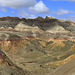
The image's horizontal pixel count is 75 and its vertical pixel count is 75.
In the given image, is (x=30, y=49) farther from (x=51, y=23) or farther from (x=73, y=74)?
(x=51, y=23)

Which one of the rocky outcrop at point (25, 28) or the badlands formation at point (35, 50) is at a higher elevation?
the rocky outcrop at point (25, 28)

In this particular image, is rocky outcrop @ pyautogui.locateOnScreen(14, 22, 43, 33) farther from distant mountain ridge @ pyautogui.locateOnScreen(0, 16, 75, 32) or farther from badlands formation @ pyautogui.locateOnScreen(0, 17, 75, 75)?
distant mountain ridge @ pyautogui.locateOnScreen(0, 16, 75, 32)

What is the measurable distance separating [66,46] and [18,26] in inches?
1973

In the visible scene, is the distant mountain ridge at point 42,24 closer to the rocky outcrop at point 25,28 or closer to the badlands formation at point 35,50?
the badlands formation at point 35,50

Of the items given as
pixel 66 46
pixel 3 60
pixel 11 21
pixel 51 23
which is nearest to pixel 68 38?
pixel 66 46

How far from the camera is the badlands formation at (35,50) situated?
26.9m

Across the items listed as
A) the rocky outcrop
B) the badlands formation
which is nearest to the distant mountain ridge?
the badlands formation

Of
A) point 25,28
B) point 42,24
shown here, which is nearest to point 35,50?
point 25,28

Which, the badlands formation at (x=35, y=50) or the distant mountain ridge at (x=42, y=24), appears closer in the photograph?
the badlands formation at (x=35, y=50)

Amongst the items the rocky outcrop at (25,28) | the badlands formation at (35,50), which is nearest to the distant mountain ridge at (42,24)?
the badlands formation at (35,50)

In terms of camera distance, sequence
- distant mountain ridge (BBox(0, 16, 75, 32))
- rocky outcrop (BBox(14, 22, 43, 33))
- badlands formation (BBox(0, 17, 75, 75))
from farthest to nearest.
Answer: distant mountain ridge (BBox(0, 16, 75, 32)), rocky outcrop (BBox(14, 22, 43, 33)), badlands formation (BBox(0, 17, 75, 75))

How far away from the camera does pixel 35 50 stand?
60500 mm

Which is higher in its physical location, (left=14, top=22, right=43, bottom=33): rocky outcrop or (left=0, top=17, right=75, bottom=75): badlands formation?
(left=14, top=22, right=43, bottom=33): rocky outcrop

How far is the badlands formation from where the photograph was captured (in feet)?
88.1
